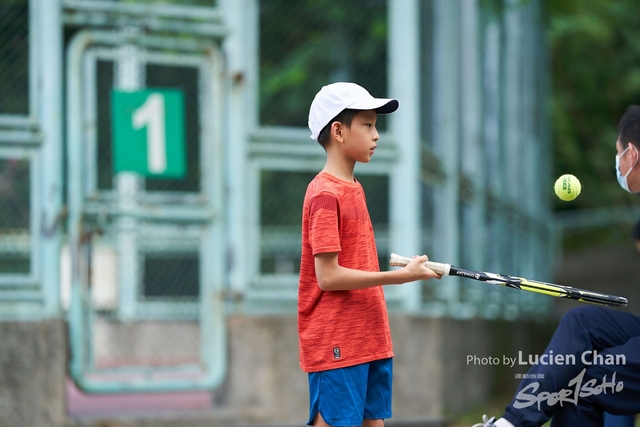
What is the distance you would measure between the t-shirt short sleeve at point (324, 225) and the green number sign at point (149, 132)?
9.87ft

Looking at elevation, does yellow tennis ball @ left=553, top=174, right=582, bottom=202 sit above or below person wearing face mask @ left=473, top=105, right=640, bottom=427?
above

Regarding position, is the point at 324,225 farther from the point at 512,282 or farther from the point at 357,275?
the point at 512,282

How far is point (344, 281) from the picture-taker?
3.62 metres

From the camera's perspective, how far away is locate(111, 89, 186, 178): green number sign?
21.3 feet

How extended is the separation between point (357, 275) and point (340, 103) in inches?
25.0

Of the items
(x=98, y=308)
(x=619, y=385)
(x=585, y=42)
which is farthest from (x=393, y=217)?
(x=585, y=42)

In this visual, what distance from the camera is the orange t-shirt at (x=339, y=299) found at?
3688 millimetres

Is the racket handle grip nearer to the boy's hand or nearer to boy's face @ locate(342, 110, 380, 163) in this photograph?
the boy's hand

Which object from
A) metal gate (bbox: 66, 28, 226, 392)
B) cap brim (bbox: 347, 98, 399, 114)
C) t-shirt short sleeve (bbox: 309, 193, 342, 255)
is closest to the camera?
t-shirt short sleeve (bbox: 309, 193, 342, 255)

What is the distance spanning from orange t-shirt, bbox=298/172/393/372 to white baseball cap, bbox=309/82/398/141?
215 millimetres

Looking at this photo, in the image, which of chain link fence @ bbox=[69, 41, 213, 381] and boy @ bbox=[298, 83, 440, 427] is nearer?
boy @ bbox=[298, 83, 440, 427]

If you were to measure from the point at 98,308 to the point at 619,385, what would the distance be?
4.93 metres

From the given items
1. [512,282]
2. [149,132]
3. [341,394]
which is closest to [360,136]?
[512,282]

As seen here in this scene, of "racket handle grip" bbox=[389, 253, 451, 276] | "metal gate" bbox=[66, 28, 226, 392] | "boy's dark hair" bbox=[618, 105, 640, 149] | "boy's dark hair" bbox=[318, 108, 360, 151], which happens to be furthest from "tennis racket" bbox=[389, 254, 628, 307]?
"metal gate" bbox=[66, 28, 226, 392]
